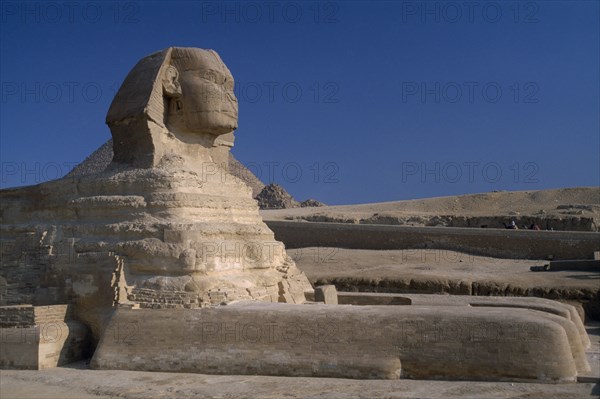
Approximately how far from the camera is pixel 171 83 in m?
11.0

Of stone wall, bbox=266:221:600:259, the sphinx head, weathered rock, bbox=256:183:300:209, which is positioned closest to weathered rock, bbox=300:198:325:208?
weathered rock, bbox=256:183:300:209

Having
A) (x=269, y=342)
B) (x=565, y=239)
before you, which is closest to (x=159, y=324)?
(x=269, y=342)

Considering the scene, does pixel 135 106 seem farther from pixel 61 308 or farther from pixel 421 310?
pixel 421 310

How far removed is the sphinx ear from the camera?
35.8 feet

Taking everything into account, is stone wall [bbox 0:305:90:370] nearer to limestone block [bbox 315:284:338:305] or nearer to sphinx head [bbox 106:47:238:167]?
sphinx head [bbox 106:47:238:167]

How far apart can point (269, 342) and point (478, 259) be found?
50.0 feet

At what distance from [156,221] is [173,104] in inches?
103

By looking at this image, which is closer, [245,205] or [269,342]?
[269,342]

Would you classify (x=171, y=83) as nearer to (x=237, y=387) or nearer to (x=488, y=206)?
(x=237, y=387)

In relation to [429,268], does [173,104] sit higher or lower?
higher

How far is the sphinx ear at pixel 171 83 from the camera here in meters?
10.9

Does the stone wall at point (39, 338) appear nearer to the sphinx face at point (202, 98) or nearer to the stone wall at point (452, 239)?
the sphinx face at point (202, 98)

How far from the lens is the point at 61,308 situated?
9.77 m

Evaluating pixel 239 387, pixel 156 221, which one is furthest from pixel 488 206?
pixel 239 387
